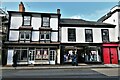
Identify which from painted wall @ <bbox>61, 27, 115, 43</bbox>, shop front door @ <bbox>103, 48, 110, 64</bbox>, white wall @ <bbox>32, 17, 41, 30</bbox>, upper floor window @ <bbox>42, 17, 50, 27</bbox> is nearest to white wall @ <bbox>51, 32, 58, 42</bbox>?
painted wall @ <bbox>61, 27, 115, 43</bbox>

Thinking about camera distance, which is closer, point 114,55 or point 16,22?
point 16,22

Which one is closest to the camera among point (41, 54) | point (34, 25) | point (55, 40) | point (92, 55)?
point (41, 54)

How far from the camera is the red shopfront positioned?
24.1 metres

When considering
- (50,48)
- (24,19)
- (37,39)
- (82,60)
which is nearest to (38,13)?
(24,19)

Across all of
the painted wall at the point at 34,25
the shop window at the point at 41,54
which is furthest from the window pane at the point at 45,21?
the shop window at the point at 41,54

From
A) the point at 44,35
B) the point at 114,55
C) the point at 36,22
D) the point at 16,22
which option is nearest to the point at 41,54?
the point at 44,35

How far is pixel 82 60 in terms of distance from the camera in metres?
24.4

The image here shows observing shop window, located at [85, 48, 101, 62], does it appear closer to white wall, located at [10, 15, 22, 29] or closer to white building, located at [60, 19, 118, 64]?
white building, located at [60, 19, 118, 64]

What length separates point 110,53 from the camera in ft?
79.4

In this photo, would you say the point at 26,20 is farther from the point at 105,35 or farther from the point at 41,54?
the point at 105,35

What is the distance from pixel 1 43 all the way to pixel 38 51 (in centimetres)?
534

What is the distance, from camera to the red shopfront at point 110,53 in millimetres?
24125

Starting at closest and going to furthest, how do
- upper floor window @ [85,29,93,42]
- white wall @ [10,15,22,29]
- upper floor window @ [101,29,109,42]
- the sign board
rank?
the sign board, white wall @ [10,15,22,29], upper floor window @ [85,29,93,42], upper floor window @ [101,29,109,42]

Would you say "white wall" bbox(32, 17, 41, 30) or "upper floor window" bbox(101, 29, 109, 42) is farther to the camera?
"upper floor window" bbox(101, 29, 109, 42)
